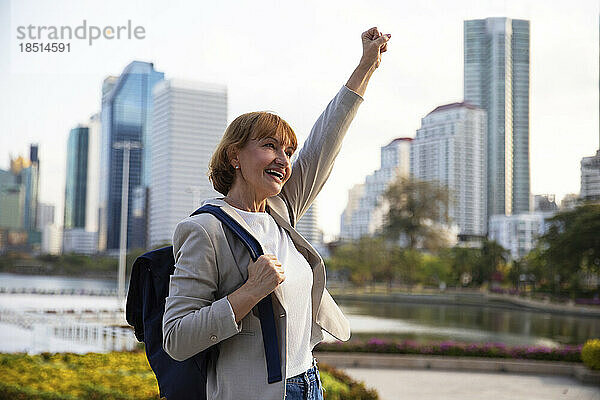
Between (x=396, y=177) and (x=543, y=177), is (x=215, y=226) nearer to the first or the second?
(x=543, y=177)

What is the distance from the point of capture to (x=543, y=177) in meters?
11.4

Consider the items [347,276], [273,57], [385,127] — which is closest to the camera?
[273,57]

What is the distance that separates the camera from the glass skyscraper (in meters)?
14.0

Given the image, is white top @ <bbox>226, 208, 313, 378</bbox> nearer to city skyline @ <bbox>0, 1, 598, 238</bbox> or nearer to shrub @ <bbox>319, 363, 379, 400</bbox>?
shrub @ <bbox>319, 363, 379, 400</bbox>

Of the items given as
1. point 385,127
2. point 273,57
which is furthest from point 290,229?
point 385,127

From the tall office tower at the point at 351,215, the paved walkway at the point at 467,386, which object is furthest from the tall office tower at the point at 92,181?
the paved walkway at the point at 467,386

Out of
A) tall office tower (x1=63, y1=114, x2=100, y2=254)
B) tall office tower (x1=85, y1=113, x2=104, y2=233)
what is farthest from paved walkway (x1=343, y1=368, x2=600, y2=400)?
tall office tower (x1=85, y1=113, x2=104, y2=233)

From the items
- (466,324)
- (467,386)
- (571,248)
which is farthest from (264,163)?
(466,324)

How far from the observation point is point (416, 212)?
14.6 meters

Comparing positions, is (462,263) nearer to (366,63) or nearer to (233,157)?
(366,63)

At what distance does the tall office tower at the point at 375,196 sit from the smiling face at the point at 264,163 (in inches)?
484

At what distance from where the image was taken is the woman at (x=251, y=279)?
79cm

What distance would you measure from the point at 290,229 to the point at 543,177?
11.2 metres

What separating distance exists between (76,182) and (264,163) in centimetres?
1464
